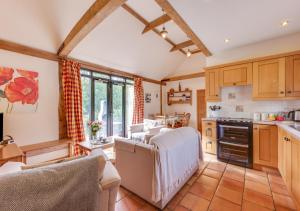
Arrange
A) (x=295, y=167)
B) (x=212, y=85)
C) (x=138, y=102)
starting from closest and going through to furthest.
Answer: (x=295, y=167)
(x=212, y=85)
(x=138, y=102)

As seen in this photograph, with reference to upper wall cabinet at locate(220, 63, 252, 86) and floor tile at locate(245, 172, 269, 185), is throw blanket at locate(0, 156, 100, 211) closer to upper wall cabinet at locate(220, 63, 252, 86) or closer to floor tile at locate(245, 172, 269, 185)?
floor tile at locate(245, 172, 269, 185)

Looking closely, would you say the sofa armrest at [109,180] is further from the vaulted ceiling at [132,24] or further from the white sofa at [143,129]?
the white sofa at [143,129]

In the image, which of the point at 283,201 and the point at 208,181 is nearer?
the point at 283,201

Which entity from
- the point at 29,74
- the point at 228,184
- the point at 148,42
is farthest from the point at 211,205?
the point at 148,42

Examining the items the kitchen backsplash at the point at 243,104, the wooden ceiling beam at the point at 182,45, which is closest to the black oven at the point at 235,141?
the kitchen backsplash at the point at 243,104

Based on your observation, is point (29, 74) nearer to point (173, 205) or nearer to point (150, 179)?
point (150, 179)

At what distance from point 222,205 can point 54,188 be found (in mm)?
2000

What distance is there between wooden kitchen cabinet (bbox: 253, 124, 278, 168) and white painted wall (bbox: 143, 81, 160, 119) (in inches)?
162

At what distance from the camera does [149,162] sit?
1.75 meters

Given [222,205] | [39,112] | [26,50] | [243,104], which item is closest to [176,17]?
[243,104]

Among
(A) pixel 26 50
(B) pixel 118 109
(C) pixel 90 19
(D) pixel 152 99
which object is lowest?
(B) pixel 118 109

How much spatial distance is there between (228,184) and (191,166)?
64 centimetres

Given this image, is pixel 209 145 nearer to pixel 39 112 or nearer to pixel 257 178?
pixel 257 178

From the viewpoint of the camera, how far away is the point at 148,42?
4.66 metres
